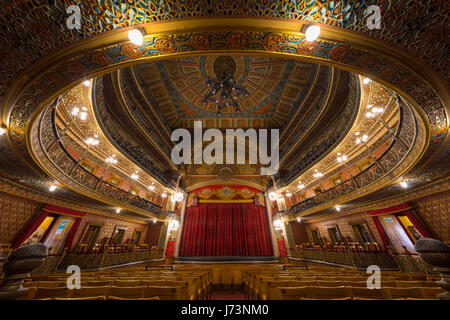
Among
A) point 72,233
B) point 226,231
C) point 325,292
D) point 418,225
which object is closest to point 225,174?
point 226,231

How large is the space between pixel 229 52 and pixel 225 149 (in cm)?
1267

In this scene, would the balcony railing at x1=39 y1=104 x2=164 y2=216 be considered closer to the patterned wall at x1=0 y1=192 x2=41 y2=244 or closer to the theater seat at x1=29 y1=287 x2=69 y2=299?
the patterned wall at x1=0 y1=192 x2=41 y2=244

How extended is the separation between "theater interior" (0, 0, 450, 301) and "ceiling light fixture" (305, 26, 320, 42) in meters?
0.02

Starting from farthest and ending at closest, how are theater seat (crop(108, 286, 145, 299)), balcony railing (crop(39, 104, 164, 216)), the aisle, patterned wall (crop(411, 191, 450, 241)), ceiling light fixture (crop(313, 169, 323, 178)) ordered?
ceiling light fixture (crop(313, 169, 323, 178))
patterned wall (crop(411, 191, 450, 241))
the aisle
balcony railing (crop(39, 104, 164, 216))
theater seat (crop(108, 286, 145, 299))

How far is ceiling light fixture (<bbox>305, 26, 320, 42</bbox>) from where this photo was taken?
7.70 feet

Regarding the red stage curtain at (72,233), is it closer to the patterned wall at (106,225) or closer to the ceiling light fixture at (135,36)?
the patterned wall at (106,225)

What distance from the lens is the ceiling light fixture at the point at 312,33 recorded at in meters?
2.35

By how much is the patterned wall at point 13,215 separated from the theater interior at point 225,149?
0.14 feet

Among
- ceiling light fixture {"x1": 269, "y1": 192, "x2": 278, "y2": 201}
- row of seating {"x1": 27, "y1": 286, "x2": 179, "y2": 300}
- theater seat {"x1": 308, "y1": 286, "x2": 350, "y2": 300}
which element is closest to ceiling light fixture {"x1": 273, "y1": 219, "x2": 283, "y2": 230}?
ceiling light fixture {"x1": 269, "y1": 192, "x2": 278, "y2": 201}

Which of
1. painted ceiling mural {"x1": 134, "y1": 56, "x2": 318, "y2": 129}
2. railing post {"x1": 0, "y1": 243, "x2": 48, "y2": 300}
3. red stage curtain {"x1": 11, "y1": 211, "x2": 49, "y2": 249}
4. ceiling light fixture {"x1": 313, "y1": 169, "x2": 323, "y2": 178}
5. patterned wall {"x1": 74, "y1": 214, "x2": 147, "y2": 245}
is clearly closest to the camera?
railing post {"x1": 0, "y1": 243, "x2": 48, "y2": 300}

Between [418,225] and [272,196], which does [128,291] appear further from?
[272,196]
